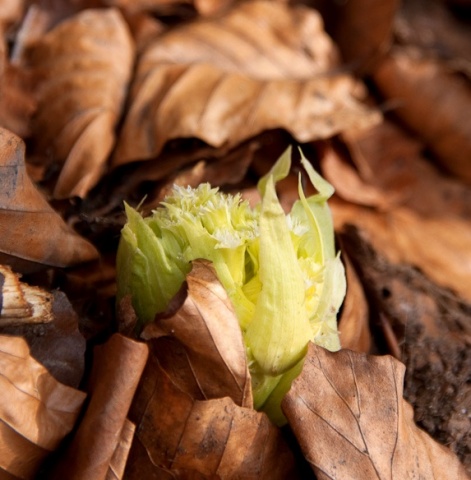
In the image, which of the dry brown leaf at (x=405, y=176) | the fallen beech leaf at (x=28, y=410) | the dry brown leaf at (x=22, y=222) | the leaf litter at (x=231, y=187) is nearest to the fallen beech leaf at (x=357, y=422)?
the leaf litter at (x=231, y=187)

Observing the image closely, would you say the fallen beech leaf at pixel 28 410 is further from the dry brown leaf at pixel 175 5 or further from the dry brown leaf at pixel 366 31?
the dry brown leaf at pixel 366 31

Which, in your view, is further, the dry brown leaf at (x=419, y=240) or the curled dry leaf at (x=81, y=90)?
the dry brown leaf at (x=419, y=240)

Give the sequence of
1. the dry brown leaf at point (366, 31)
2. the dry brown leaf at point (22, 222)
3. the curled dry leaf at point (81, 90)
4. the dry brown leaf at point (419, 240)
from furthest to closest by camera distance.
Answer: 1. the dry brown leaf at point (366, 31)
2. the dry brown leaf at point (419, 240)
3. the curled dry leaf at point (81, 90)
4. the dry brown leaf at point (22, 222)

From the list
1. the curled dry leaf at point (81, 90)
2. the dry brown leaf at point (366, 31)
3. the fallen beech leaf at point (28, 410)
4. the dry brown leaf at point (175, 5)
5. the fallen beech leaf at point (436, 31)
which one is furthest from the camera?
the fallen beech leaf at point (436, 31)

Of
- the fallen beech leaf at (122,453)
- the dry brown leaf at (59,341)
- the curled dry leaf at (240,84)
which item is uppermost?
the curled dry leaf at (240,84)

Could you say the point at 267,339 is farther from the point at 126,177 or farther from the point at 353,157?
the point at 353,157

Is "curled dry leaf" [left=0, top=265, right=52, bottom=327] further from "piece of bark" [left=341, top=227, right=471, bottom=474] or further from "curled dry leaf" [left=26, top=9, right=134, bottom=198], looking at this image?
"piece of bark" [left=341, top=227, right=471, bottom=474]

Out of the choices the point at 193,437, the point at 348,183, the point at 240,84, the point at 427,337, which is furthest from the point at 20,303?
the point at 348,183
